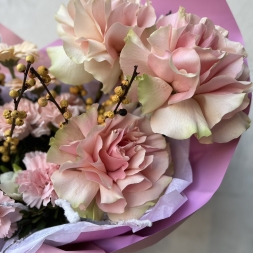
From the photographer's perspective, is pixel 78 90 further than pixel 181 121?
Yes

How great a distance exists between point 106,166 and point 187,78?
0.39 feet

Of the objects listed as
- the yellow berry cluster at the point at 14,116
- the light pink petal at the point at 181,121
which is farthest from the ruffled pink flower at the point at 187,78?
the yellow berry cluster at the point at 14,116

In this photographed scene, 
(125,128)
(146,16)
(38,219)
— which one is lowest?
(38,219)

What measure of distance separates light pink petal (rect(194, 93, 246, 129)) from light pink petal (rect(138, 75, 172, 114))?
4 centimetres

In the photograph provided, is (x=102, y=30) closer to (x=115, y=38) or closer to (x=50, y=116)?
(x=115, y=38)

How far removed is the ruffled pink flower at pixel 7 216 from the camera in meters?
0.35

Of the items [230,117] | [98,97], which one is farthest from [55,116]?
[230,117]

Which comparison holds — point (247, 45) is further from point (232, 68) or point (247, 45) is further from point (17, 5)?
point (17, 5)

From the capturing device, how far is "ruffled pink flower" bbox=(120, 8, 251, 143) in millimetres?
331

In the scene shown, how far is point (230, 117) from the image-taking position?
0.36 m

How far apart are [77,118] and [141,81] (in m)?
0.07

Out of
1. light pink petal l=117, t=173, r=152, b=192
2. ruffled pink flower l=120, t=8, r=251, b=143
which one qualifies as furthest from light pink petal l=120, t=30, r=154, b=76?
light pink petal l=117, t=173, r=152, b=192

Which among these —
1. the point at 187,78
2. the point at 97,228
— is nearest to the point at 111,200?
Answer: the point at 97,228

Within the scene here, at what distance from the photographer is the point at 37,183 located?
0.37m
